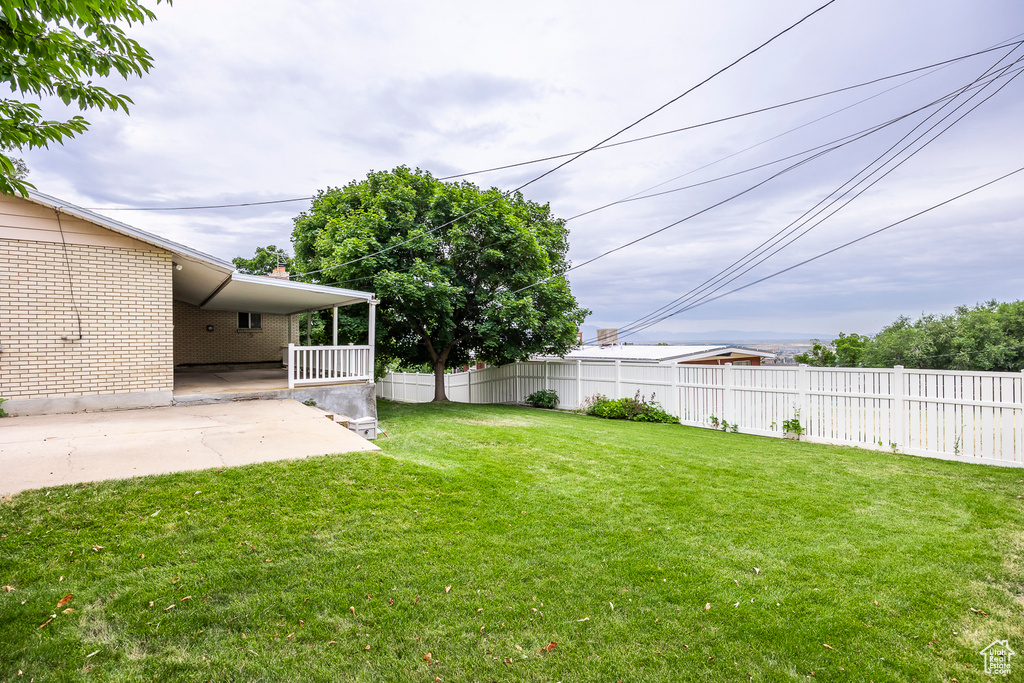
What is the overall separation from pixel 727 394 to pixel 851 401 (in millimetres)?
2304

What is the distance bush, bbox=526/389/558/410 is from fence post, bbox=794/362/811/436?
22.5 feet

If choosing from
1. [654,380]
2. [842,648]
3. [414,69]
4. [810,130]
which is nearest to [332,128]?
[414,69]

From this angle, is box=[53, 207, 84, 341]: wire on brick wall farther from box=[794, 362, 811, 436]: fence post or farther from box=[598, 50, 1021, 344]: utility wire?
box=[598, 50, 1021, 344]: utility wire

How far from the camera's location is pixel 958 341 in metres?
30.5

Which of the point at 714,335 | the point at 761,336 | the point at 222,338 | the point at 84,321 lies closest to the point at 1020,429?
the point at 84,321

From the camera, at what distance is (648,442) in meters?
8.14

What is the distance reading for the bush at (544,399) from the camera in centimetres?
1461

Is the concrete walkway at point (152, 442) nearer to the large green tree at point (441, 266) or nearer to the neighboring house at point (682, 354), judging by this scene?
the large green tree at point (441, 266)

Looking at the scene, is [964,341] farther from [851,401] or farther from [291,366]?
[291,366]

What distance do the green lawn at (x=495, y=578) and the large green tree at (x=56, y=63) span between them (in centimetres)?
261

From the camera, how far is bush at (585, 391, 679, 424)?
37.8 feet

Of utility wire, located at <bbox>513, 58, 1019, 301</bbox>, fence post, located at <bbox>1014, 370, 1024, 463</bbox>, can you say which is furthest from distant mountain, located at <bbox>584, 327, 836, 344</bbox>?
fence post, located at <bbox>1014, 370, 1024, 463</bbox>

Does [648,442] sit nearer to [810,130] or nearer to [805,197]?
[810,130]

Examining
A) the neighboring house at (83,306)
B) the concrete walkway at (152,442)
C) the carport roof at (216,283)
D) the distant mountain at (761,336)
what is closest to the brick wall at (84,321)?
the neighboring house at (83,306)
